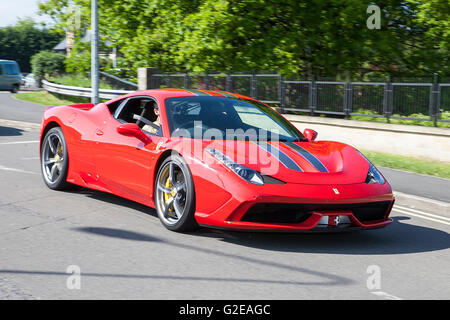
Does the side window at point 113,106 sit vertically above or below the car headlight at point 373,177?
above

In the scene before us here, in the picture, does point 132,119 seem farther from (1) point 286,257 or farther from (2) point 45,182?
(1) point 286,257

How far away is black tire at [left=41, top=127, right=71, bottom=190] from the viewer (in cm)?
764

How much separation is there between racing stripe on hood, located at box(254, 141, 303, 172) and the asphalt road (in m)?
0.71

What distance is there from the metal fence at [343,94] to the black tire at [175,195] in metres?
10.4

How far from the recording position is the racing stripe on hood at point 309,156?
18.4 feet

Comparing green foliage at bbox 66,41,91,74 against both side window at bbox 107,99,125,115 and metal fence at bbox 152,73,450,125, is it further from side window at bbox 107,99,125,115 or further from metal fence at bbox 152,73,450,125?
side window at bbox 107,99,125,115

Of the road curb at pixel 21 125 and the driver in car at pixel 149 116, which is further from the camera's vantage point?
the road curb at pixel 21 125

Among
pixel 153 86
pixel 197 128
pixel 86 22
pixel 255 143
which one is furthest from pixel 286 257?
pixel 86 22

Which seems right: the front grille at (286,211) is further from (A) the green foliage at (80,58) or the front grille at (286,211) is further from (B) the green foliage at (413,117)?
(A) the green foliage at (80,58)

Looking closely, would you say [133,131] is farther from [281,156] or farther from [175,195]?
[281,156]

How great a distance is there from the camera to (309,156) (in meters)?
5.80

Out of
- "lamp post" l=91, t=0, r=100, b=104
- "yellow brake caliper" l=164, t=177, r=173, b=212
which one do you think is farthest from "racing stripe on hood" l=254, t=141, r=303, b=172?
"lamp post" l=91, t=0, r=100, b=104

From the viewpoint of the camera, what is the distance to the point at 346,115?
1688 cm

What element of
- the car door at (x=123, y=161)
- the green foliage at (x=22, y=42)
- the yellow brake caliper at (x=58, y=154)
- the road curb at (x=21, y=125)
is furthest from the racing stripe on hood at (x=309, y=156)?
the green foliage at (x=22, y=42)
